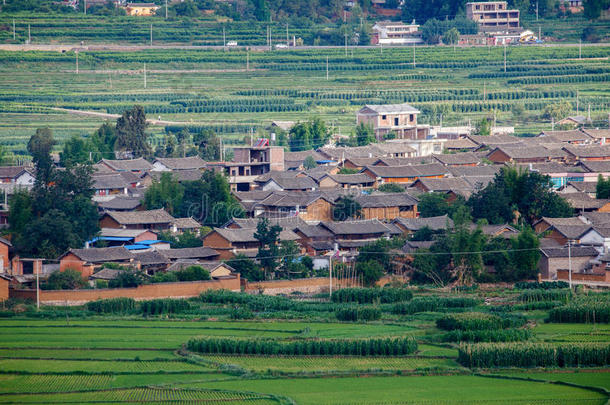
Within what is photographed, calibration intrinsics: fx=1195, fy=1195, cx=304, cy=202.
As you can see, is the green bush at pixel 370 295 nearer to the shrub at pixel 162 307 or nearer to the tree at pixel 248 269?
the tree at pixel 248 269

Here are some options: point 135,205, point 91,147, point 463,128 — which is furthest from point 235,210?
point 463,128

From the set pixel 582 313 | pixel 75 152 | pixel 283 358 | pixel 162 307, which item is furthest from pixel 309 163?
pixel 283 358

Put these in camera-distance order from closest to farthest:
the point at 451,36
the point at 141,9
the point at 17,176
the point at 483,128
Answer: the point at 17,176 < the point at 483,128 < the point at 451,36 < the point at 141,9

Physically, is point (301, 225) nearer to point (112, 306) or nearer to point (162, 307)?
point (162, 307)

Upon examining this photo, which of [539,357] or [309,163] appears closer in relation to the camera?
[539,357]

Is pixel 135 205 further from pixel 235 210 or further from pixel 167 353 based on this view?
pixel 167 353

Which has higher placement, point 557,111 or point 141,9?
point 141,9

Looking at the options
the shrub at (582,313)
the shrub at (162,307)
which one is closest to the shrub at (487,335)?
the shrub at (582,313)
